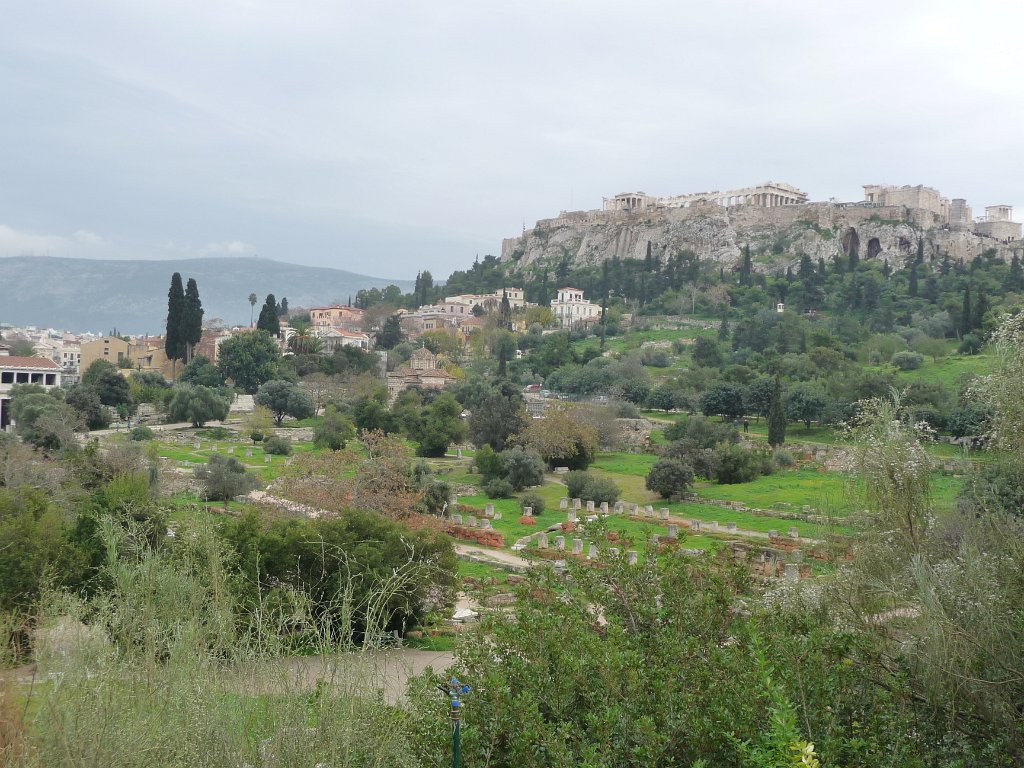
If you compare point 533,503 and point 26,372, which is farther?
point 26,372

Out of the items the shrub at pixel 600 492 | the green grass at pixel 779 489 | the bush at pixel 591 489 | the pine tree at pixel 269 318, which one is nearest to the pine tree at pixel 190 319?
the pine tree at pixel 269 318

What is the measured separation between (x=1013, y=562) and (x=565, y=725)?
174 inches

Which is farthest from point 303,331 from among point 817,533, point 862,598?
point 862,598

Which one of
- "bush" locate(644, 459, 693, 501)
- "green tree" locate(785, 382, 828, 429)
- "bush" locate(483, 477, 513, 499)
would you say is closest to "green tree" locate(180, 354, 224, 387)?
"bush" locate(483, 477, 513, 499)

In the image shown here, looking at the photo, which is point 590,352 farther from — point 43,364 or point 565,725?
point 565,725

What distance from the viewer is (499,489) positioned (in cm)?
3372

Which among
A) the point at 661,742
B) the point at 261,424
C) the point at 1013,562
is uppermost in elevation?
the point at 1013,562

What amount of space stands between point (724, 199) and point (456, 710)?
12183cm

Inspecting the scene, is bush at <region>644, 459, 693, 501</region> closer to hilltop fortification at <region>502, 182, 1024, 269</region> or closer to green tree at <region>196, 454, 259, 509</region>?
green tree at <region>196, 454, 259, 509</region>

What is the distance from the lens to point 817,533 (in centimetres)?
2375

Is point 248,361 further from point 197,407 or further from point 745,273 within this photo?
point 745,273

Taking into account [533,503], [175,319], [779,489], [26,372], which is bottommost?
[533,503]

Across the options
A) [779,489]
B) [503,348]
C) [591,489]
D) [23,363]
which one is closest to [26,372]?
[23,363]

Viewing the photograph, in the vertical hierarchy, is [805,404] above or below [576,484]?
above
